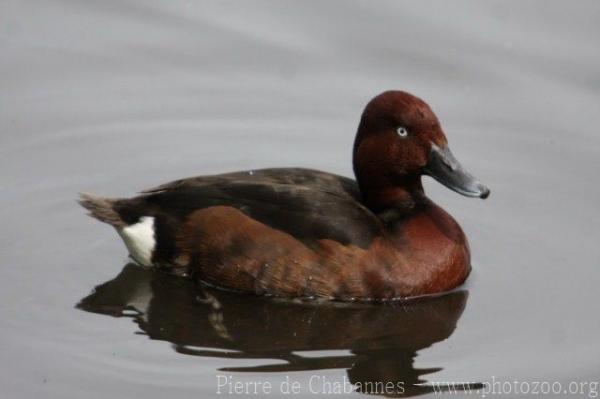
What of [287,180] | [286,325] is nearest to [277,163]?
[287,180]

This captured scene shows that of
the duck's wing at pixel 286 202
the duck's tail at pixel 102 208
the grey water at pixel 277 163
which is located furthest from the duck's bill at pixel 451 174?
the duck's tail at pixel 102 208

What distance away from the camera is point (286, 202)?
8.23m

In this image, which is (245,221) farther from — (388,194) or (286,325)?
(388,194)

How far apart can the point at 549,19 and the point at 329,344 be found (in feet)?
15.2

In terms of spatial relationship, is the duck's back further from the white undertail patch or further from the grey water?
the grey water

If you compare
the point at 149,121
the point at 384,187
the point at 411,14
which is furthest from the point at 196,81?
the point at 384,187

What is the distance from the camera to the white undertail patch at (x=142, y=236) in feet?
27.8

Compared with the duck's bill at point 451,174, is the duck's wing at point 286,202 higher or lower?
lower

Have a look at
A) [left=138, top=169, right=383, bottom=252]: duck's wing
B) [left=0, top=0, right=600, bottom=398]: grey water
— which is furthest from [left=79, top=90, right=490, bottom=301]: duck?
[left=0, top=0, right=600, bottom=398]: grey water

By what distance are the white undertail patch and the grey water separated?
0.52 feet

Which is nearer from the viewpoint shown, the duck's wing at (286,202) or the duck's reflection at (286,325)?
the duck's reflection at (286,325)

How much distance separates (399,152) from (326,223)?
65 centimetres

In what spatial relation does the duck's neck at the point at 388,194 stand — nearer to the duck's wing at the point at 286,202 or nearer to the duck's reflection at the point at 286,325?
the duck's wing at the point at 286,202

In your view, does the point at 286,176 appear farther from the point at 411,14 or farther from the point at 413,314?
the point at 411,14
